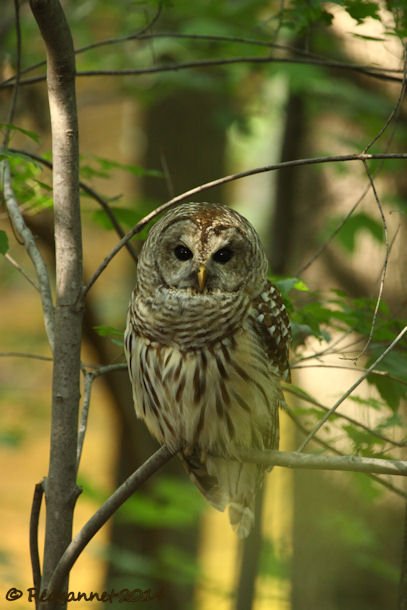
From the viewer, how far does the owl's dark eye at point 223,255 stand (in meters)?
2.75

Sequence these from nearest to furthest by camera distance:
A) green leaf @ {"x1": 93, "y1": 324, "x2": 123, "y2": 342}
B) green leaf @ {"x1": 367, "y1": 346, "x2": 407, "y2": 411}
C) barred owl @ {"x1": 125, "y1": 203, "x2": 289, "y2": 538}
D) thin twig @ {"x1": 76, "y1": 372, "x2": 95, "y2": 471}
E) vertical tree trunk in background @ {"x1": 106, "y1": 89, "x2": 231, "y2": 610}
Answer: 1. thin twig @ {"x1": 76, "y1": 372, "x2": 95, "y2": 471}
2. green leaf @ {"x1": 367, "y1": 346, "x2": 407, "y2": 411}
3. barred owl @ {"x1": 125, "y1": 203, "x2": 289, "y2": 538}
4. green leaf @ {"x1": 93, "y1": 324, "x2": 123, "y2": 342}
5. vertical tree trunk in background @ {"x1": 106, "y1": 89, "x2": 231, "y2": 610}

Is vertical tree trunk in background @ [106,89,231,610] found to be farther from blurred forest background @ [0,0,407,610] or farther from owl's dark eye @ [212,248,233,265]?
owl's dark eye @ [212,248,233,265]

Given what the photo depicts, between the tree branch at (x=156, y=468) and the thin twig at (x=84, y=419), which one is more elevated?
the thin twig at (x=84, y=419)

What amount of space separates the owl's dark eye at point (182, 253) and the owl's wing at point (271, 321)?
9.9 inches

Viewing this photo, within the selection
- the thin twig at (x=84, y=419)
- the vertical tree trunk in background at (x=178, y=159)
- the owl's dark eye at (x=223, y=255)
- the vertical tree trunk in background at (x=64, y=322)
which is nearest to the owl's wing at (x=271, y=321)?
the owl's dark eye at (x=223, y=255)

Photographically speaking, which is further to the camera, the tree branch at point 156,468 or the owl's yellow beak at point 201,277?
the owl's yellow beak at point 201,277

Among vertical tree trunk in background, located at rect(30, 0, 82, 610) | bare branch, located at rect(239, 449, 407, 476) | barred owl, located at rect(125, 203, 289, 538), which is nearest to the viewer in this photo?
bare branch, located at rect(239, 449, 407, 476)

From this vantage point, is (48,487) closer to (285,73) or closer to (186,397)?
(186,397)

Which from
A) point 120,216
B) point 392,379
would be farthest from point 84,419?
point 120,216

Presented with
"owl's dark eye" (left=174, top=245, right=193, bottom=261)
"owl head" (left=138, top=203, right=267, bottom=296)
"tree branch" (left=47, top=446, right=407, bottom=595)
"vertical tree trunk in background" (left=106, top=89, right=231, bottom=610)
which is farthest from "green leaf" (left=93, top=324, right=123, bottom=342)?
"vertical tree trunk in background" (left=106, top=89, right=231, bottom=610)

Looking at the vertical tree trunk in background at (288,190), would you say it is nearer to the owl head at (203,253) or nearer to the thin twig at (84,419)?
the owl head at (203,253)

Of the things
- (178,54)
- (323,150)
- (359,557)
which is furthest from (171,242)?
(178,54)

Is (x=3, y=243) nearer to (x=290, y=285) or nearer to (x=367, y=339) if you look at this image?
(x=290, y=285)

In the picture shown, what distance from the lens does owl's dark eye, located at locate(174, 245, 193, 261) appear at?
2.77 meters
